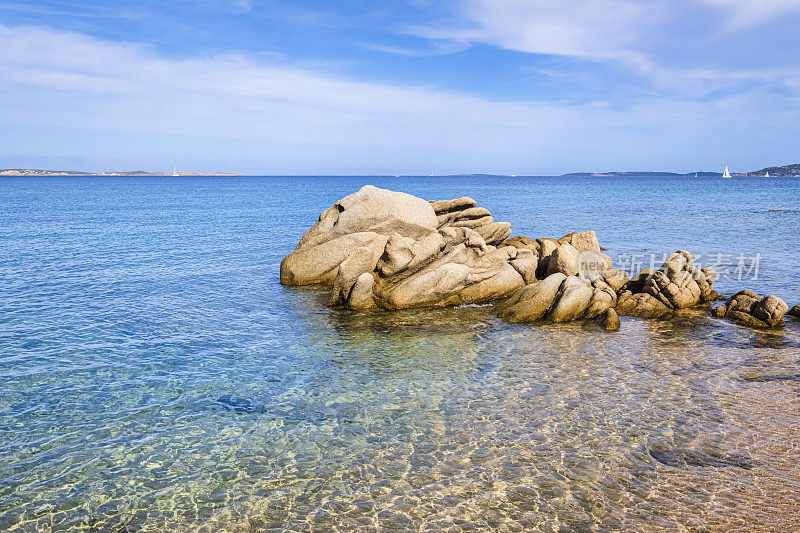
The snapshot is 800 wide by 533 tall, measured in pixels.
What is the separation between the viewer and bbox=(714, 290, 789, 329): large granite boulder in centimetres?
2100

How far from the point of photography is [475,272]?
25781 millimetres

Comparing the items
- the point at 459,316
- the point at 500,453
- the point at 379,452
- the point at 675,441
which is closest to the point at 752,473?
the point at 675,441

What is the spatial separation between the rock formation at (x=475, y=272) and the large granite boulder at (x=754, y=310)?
4cm

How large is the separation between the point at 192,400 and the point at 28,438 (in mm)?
3670

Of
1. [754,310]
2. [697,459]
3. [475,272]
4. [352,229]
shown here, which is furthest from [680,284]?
[352,229]

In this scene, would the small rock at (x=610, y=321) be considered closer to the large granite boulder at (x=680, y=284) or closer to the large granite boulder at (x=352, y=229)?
the large granite boulder at (x=680, y=284)

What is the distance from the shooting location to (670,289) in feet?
77.3

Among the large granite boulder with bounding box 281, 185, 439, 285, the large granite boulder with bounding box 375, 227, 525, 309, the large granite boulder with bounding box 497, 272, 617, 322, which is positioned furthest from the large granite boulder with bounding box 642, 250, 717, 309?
the large granite boulder with bounding box 281, 185, 439, 285

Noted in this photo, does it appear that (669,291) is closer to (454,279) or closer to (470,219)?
(454,279)

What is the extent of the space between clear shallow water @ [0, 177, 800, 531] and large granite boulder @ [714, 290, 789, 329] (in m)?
0.96

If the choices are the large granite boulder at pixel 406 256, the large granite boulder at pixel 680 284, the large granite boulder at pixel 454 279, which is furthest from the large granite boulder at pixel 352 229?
the large granite boulder at pixel 680 284

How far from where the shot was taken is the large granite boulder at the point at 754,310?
827 inches

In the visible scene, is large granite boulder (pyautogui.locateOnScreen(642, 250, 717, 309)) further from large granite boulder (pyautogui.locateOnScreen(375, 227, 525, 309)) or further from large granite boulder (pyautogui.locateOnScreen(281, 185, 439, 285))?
large granite boulder (pyautogui.locateOnScreen(281, 185, 439, 285))

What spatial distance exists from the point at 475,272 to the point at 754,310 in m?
11.5
